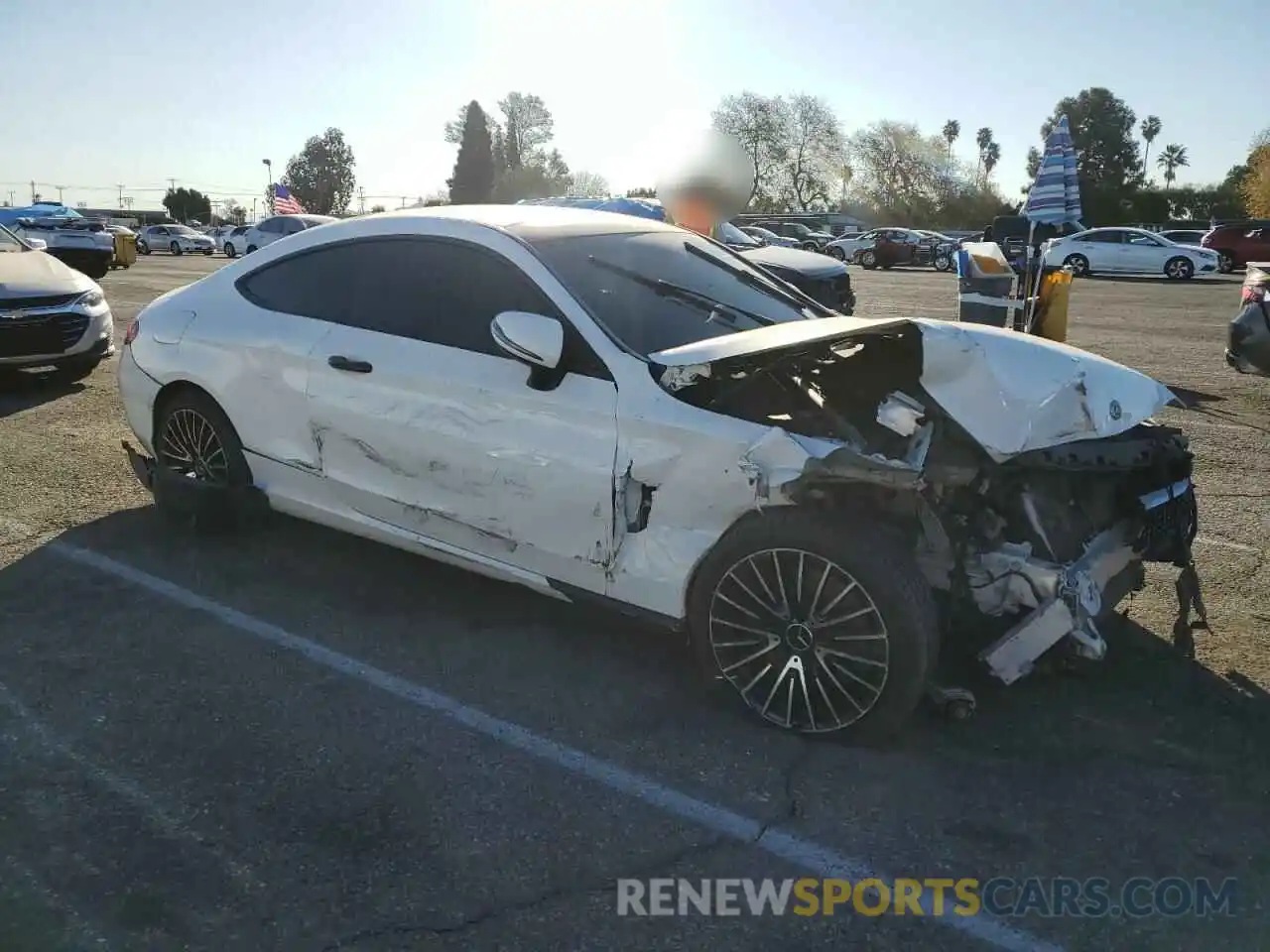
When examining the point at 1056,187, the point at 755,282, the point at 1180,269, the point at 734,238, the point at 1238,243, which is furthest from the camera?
the point at 1238,243

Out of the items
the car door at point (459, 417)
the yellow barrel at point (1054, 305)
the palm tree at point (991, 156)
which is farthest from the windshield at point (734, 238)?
the palm tree at point (991, 156)

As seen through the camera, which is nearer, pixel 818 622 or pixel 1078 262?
pixel 818 622

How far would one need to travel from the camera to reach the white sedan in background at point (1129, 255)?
28.4 m

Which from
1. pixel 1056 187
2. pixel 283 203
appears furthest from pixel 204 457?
pixel 283 203

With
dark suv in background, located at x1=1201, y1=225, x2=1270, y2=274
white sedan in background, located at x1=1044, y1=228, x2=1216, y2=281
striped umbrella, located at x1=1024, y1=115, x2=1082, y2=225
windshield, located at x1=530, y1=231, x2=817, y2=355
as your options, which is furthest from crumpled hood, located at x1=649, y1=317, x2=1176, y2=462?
dark suv in background, located at x1=1201, y1=225, x2=1270, y2=274

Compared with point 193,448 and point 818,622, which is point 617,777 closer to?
point 818,622

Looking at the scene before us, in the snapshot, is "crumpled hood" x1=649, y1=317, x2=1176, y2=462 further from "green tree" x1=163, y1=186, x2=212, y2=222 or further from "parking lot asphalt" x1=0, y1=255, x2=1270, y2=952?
"green tree" x1=163, y1=186, x2=212, y2=222

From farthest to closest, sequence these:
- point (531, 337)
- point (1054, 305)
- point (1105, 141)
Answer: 1. point (1105, 141)
2. point (1054, 305)
3. point (531, 337)

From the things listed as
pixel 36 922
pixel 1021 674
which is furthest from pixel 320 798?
pixel 1021 674

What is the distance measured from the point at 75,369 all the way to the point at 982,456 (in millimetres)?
8527

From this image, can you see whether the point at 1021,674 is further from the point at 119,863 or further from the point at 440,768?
the point at 119,863

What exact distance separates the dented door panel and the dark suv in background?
32492mm

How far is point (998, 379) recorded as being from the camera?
10.6 ft

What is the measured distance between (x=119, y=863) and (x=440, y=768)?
0.89 meters
